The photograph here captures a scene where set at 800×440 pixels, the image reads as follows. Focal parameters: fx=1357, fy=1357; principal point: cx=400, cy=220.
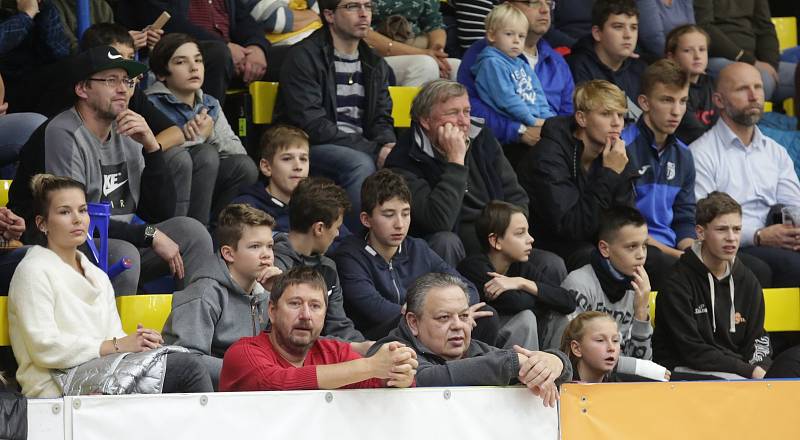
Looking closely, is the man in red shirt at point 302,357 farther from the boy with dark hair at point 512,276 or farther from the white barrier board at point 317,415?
the boy with dark hair at point 512,276

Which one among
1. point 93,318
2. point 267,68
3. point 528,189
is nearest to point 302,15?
point 267,68

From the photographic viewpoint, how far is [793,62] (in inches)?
399

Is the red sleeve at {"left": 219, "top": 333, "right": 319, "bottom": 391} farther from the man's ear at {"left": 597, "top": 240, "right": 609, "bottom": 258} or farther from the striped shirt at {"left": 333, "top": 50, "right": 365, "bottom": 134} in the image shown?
the striped shirt at {"left": 333, "top": 50, "right": 365, "bottom": 134}

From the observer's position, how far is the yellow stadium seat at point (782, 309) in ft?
23.8

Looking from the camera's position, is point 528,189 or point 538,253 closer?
point 538,253

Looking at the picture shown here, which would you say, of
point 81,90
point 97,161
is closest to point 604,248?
point 97,161

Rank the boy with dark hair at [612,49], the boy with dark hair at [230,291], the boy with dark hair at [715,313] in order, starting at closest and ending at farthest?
the boy with dark hair at [230,291]
the boy with dark hair at [715,313]
the boy with dark hair at [612,49]

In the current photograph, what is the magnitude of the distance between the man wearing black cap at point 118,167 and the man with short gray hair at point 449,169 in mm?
1196

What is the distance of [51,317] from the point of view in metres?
5.05

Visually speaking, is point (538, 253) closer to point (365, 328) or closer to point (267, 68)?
point (365, 328)

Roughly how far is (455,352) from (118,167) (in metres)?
2.02

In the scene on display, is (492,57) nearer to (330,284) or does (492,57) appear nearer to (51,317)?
(330,284)

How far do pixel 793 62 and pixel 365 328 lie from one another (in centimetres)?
534

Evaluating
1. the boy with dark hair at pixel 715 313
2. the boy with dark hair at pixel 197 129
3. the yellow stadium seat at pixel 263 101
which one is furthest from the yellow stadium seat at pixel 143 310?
the boy with dark hair at pixel 715 313
